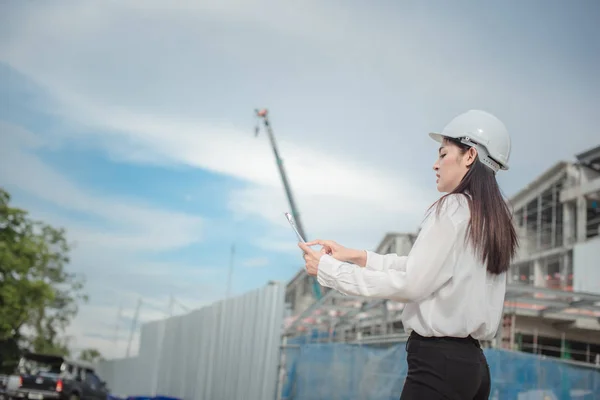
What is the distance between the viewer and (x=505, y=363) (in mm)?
8336

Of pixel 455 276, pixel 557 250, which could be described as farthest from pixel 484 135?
pixel 557 250

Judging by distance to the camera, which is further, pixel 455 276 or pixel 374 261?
pixel 374 261

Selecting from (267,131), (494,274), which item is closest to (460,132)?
(494,274)

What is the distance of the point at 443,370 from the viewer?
2.46 m

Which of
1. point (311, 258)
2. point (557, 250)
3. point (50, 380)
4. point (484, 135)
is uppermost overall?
point (557, 250)

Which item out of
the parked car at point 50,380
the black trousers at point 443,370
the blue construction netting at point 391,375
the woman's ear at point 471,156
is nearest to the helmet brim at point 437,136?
the woman's ear at point 471,156

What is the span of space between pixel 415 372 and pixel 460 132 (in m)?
0.94

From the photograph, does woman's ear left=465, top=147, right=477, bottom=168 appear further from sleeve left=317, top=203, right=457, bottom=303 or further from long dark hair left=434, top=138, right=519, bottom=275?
sleeve left=317, top=203, right=457, bottom=303

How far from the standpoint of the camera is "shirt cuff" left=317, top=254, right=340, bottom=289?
2635 mm

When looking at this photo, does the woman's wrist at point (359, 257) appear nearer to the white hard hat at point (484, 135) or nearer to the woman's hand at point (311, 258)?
the woman's hand at point (311, 258)

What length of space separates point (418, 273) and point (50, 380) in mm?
20899

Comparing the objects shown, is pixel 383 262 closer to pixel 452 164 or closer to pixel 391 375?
pixel 452 164

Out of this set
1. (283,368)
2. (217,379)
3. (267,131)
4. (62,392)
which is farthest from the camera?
(267,131)

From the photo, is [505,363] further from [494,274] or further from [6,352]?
[6,352]
